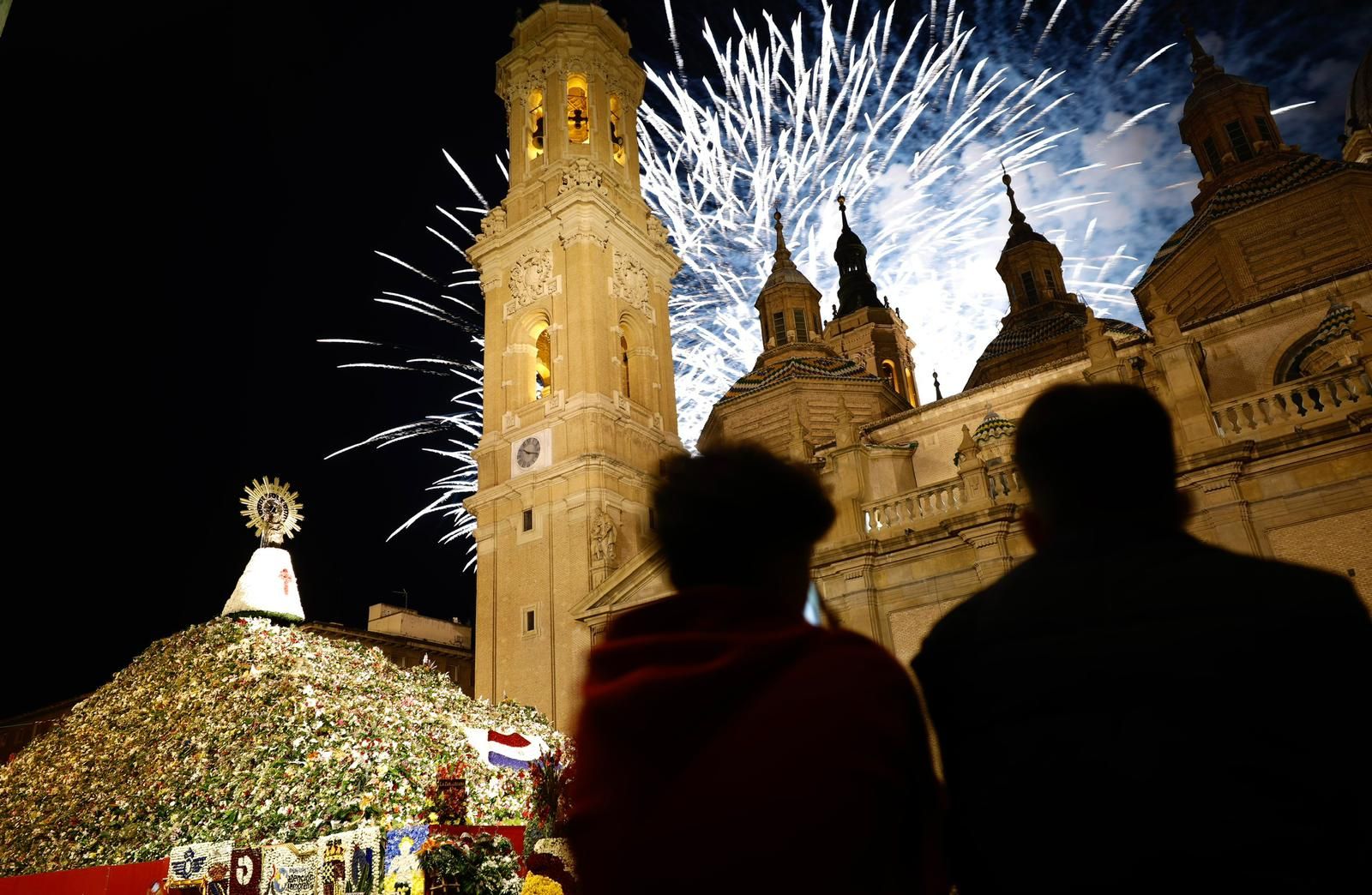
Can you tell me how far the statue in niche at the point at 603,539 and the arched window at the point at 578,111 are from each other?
1627cm

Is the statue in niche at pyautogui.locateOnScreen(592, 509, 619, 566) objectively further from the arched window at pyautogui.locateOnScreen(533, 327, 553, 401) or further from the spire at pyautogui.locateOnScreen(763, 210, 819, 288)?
the spire at pyautogui.locateOnScreen(763, 210, 819, 288)

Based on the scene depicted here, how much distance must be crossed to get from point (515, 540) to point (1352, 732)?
2554cm

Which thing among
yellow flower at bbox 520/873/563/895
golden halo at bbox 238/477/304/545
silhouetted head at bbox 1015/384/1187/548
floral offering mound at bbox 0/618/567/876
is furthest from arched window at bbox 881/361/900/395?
silhouetted head at bbox 1015/384/1187/548

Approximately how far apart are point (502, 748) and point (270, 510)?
646 cm

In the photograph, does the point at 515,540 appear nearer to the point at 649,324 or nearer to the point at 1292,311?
the point at 649,324

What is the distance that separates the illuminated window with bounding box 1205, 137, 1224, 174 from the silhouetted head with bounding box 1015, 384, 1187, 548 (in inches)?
1492

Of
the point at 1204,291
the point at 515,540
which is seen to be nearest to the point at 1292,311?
the point at 1204,291

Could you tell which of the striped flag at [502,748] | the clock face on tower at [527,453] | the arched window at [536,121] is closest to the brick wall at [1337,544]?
the striped flag at [502,748]

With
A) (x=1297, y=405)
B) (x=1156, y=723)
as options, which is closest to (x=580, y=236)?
(x=1297, y=405)

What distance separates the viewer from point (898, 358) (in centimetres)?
5347

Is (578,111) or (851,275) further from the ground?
(851,275)

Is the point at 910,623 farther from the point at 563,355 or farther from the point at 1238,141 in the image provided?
the point at 1238,141

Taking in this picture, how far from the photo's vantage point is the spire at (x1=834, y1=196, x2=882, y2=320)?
186 ft

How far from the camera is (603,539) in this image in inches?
960
